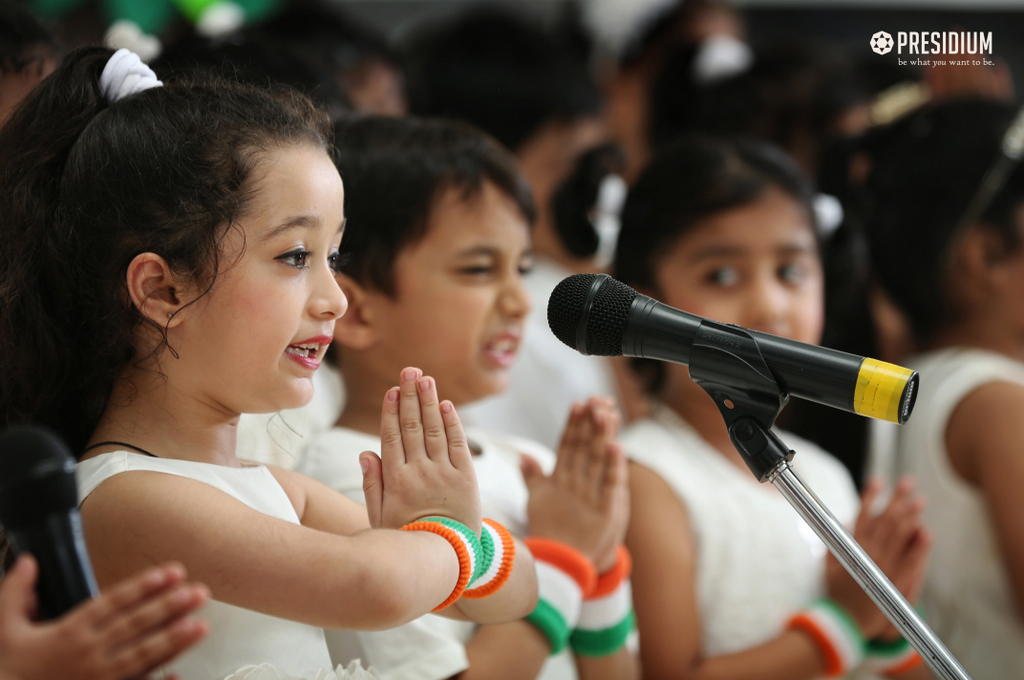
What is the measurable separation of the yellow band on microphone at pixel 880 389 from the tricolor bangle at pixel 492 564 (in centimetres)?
29

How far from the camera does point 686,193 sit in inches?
52.7

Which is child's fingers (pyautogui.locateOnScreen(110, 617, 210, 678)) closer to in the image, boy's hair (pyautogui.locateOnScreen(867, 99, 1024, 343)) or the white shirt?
the white shirt

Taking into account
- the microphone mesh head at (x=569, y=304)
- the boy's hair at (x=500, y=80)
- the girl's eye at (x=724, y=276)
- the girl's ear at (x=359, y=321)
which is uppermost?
the boy's hair at (x=500, y=80)

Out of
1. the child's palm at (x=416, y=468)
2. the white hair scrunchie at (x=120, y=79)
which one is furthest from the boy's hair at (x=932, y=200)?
the white hair scrunchie at (x=120, y=79)

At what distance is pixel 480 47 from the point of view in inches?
84.4

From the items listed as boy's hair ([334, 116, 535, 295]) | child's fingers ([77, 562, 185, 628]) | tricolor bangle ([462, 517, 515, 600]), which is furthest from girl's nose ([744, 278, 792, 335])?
child's fingers ([77, 562, 185, 628])

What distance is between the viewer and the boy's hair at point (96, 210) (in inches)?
25.8

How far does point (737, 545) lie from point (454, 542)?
25.6 inches

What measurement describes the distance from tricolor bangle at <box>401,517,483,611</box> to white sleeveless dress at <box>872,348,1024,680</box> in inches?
33.2

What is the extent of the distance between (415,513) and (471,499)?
0.15ft

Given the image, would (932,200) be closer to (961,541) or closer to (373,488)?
(961,541)

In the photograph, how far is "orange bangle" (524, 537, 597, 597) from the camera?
38.3 inches

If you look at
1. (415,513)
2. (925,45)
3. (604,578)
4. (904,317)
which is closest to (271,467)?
(415,513)

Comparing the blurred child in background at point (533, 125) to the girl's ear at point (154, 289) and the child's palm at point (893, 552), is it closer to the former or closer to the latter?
the child's palm at point (893, 552)
